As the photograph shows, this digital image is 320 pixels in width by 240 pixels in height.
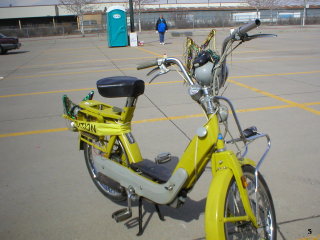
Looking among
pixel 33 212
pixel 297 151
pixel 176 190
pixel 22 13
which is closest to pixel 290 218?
pixel 176 190

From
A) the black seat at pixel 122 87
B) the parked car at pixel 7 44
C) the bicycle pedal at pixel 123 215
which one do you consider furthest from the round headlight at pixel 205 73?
Answer: the parked car at pixel 7 44

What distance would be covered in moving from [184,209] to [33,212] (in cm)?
143

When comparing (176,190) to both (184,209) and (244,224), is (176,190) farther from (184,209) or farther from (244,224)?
(184,209)

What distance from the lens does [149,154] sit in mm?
4289

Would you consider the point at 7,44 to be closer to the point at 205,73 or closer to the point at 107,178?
the point at 107,178

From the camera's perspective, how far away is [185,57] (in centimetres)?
250

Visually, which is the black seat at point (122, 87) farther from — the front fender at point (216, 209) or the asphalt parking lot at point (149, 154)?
the front fender at point (216, 209)

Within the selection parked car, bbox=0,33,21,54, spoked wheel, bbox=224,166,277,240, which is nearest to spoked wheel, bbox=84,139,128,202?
spoked wheel, bbox=224,166,277,240

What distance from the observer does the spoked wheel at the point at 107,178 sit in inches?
119

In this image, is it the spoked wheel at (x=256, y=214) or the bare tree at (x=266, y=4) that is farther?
the bare tree at (x=266, y=4)

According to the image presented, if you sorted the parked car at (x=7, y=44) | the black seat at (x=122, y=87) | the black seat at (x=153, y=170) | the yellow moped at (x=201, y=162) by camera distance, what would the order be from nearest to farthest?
1. the yellow moped at (x=201, y=162)
2. the black seat at (x=153, y=170)
3. the black seat at (x=122, y=87)
4. the parked car at (x=7, y=44)

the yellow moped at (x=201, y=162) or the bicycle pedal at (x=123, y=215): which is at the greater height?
the yellow moped at (x=201, y=162)

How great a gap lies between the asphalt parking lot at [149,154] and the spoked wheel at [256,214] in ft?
1.34

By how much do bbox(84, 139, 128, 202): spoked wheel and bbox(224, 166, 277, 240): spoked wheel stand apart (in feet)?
3.57
